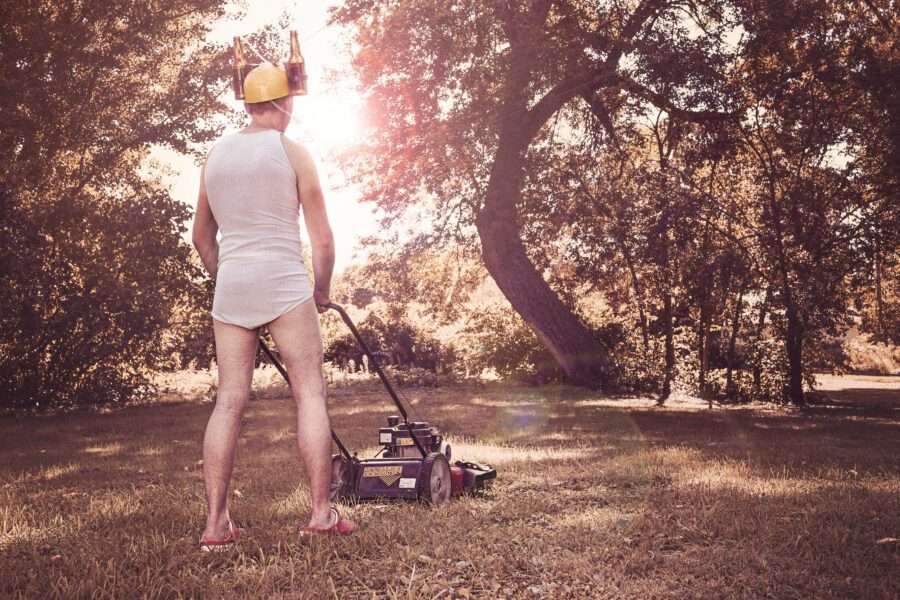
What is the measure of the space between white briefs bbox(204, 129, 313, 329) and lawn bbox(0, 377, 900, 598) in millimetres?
1074

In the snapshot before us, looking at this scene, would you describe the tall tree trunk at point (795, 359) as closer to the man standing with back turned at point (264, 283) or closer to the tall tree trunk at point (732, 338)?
the tall tree trunk at point (732, 338)

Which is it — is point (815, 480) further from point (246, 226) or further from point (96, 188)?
point (96, 188)

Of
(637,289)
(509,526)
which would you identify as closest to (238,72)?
(509,526)

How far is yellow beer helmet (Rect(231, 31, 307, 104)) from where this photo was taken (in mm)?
3467

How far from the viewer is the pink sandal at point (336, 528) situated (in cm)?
344

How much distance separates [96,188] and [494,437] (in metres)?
9.84

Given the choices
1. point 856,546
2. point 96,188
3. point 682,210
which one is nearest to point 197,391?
point 96,188

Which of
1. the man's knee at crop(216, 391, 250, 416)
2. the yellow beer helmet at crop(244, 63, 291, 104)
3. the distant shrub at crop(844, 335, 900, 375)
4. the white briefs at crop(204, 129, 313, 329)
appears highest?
the yellow beer helmet at crop(244, 63, 291, 104)

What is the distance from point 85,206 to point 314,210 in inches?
397

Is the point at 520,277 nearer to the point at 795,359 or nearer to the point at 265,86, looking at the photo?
the point at 795,359

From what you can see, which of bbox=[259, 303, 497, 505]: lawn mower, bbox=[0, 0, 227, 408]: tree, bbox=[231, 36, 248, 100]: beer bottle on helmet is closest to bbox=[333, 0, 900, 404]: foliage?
bbox=[0, 0, 227, 408]: tree

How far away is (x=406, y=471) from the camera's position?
4340 mm

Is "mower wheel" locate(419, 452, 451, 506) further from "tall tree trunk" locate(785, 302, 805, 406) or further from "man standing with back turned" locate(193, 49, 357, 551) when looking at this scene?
"tall tree trunk" locate(785, 302, 805, 406)

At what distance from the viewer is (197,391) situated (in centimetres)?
1538
